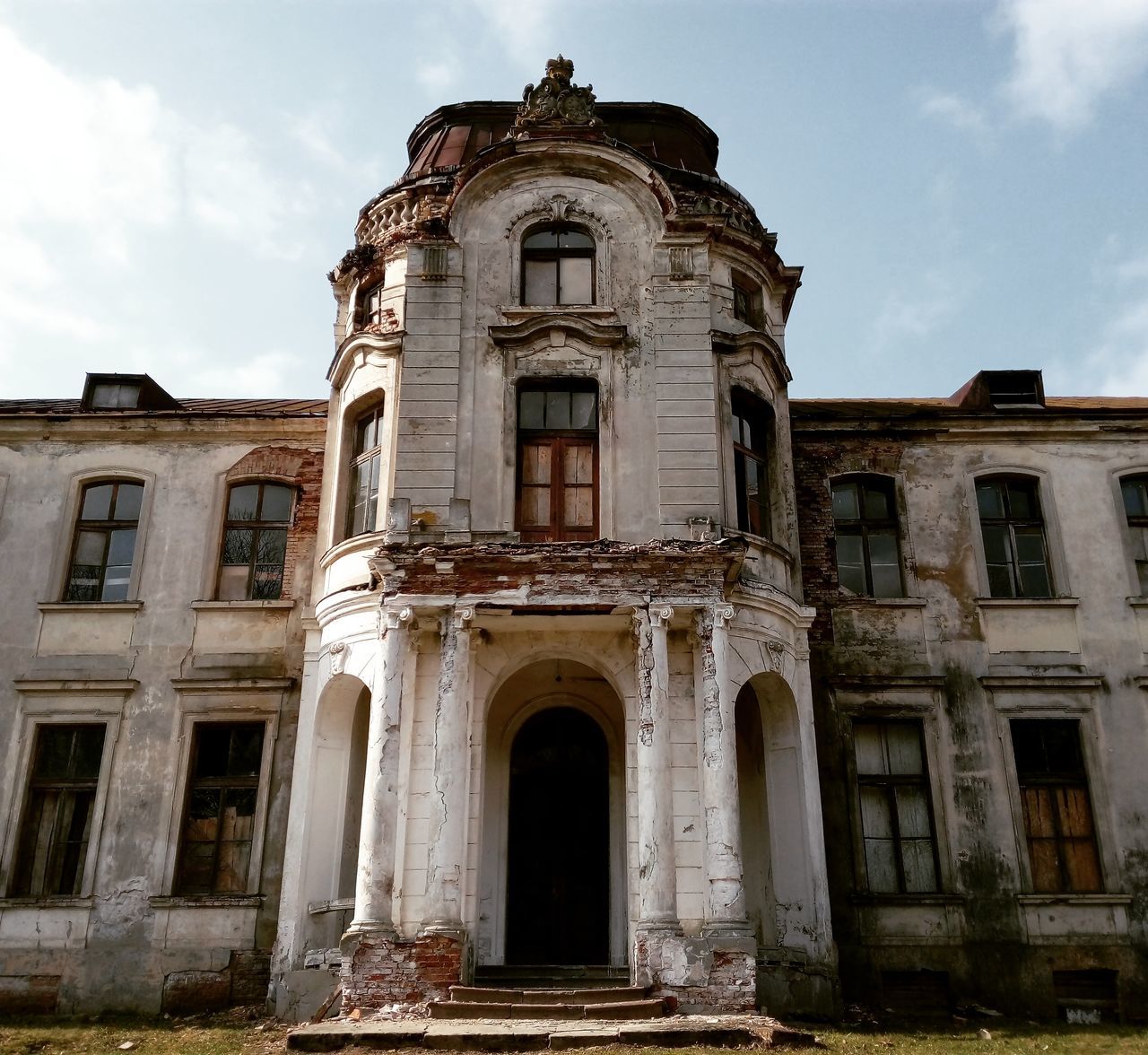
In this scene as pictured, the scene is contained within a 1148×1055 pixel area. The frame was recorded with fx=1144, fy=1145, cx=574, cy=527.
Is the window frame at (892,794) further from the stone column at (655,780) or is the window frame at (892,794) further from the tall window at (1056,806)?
the stone column at (655,780)

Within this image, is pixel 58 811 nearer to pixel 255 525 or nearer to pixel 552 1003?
pixel 255 525

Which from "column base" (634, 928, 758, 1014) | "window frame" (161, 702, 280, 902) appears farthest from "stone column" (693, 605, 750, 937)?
"window frame" (161, 702, 280, 902)

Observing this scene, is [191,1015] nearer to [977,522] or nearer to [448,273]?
[448,273]

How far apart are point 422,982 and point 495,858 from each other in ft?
8.23

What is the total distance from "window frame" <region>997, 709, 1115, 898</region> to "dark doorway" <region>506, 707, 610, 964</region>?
18.1 feet

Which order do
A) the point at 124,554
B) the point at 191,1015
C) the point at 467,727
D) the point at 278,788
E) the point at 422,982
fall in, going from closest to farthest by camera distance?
the point at 422,982
the point at 467,727
the point at 191,1015
the point at 278,788
the point at 124,554

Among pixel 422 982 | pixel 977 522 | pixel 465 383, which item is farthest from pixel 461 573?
pixel 977 522

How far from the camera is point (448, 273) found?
599 inches

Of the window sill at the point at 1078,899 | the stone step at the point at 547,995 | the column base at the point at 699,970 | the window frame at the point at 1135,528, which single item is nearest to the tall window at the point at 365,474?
the stone step at the point at 547,995

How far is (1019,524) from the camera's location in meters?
16.8

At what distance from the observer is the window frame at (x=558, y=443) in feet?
46.5

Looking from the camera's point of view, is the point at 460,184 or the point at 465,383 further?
the point at 460,184

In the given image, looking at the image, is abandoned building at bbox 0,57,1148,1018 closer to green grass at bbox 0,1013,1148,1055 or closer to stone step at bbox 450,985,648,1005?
stone step at bbox 450,985,648,1005

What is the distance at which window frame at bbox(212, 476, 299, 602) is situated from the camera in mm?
16281
